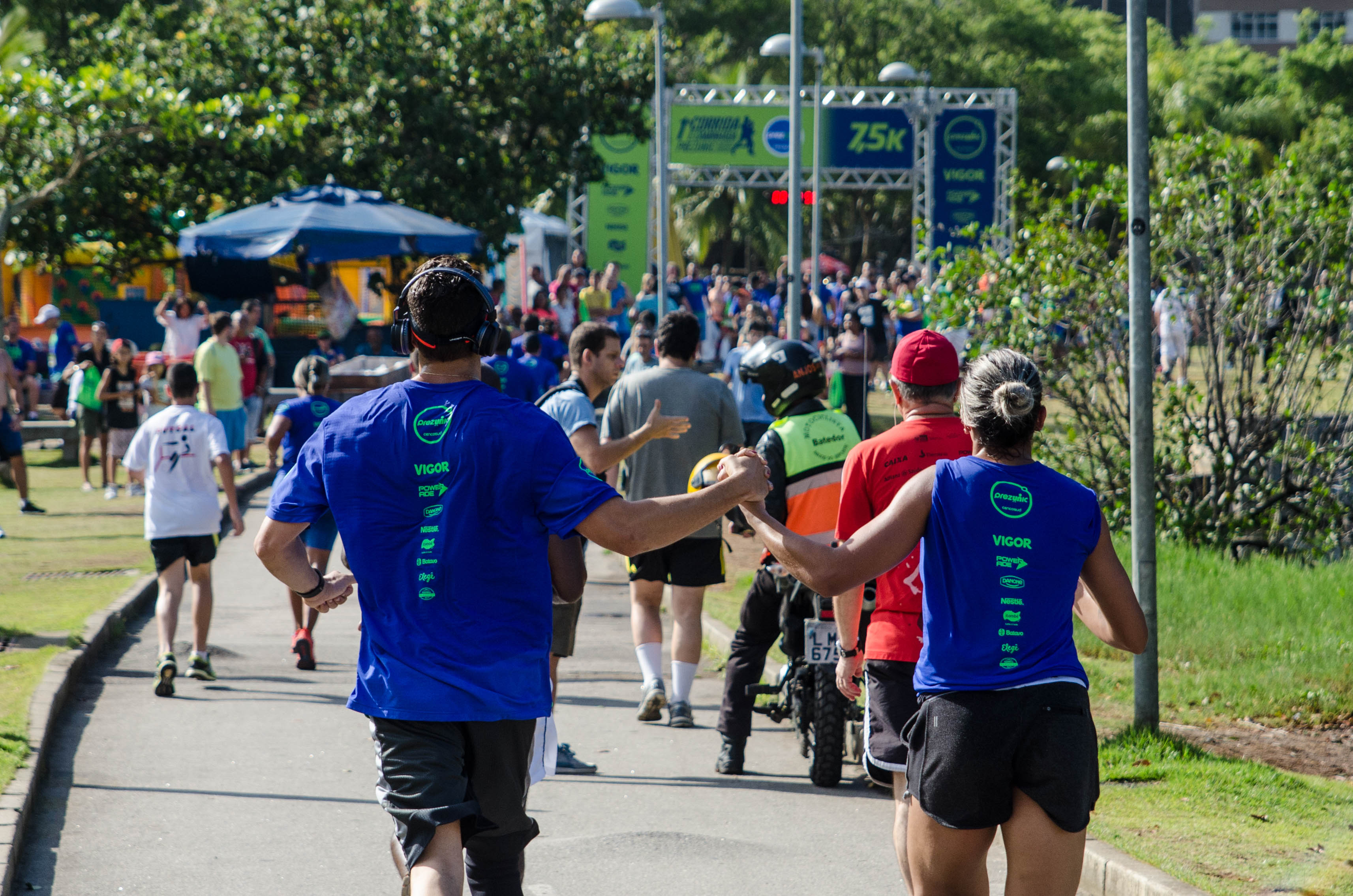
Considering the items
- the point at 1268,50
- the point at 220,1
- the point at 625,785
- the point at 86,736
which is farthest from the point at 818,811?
the point at 1268,50

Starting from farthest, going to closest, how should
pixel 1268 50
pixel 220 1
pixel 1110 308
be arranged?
pixel 1268 50 → pixel 220 1 → pixel 1110 308

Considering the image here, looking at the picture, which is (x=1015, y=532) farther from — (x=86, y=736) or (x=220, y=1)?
(x=220, y=1)

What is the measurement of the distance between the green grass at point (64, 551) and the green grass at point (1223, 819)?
6282 millimetres

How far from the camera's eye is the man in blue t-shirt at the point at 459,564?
330 cm

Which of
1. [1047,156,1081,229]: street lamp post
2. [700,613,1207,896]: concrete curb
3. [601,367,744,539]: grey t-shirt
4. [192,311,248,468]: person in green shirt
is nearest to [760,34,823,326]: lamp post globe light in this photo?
[192,311,248,468]: person in green shirt

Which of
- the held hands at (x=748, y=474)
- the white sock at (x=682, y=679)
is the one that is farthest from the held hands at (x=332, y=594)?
the white sock at (x=682, y=679)

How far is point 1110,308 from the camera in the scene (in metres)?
9.90

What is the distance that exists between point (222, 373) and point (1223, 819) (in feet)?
39.1

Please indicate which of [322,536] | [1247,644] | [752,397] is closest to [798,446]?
[1247,644]

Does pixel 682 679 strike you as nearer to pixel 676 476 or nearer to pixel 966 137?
pixel 676 476

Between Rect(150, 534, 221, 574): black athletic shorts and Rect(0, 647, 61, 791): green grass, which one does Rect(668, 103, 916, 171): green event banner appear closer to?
Rect(150, 534, 221, 574): black athletic shorts

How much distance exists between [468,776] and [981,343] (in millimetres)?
7450

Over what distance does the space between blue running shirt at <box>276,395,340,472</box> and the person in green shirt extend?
20.3 feet

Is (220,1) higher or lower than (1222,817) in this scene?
higher
